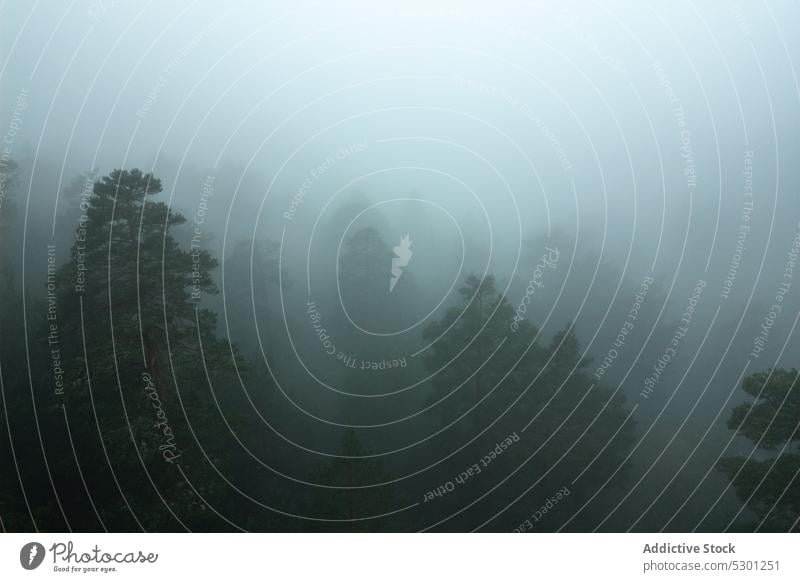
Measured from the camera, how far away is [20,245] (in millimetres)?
3430

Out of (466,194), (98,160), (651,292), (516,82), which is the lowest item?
(651,292)

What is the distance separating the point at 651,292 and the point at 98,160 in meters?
3.26

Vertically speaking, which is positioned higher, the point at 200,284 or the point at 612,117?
the point at 612,117

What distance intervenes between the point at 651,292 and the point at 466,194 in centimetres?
122
